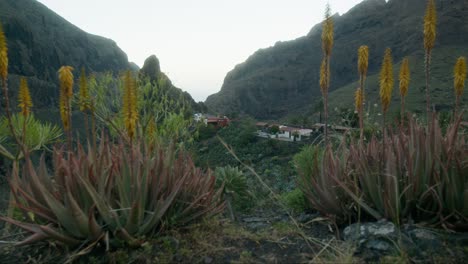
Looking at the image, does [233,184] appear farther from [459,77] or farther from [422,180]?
[459,77]

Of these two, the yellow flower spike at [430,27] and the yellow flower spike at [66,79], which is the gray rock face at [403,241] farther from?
the yellow flower spike at [66,79]

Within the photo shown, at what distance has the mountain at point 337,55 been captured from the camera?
70125 mm

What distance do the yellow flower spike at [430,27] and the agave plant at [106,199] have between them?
2.26 meters

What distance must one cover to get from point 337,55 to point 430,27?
106 metres

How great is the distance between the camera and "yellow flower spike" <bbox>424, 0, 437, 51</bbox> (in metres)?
3.34

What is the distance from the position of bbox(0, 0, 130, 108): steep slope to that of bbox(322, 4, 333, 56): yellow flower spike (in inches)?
2035

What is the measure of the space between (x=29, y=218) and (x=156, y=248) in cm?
101

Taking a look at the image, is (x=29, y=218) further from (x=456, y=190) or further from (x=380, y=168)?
(x=456, y=190)

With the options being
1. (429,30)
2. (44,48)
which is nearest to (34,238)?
(429,30)

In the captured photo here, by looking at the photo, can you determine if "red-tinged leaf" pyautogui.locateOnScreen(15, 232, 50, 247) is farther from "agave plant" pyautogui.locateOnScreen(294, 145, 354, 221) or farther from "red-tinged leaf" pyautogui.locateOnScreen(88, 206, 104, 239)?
"agave plant" pyautogui.locateOnScreen(294, 145, 354, 221)

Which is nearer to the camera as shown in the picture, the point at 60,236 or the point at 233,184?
the point at 60,236

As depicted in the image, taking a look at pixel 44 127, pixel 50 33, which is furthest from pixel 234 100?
pixel 44 127

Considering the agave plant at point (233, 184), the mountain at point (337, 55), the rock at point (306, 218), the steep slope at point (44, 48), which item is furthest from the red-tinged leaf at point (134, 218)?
the mountain at point (337, 55)

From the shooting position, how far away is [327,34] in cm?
358
